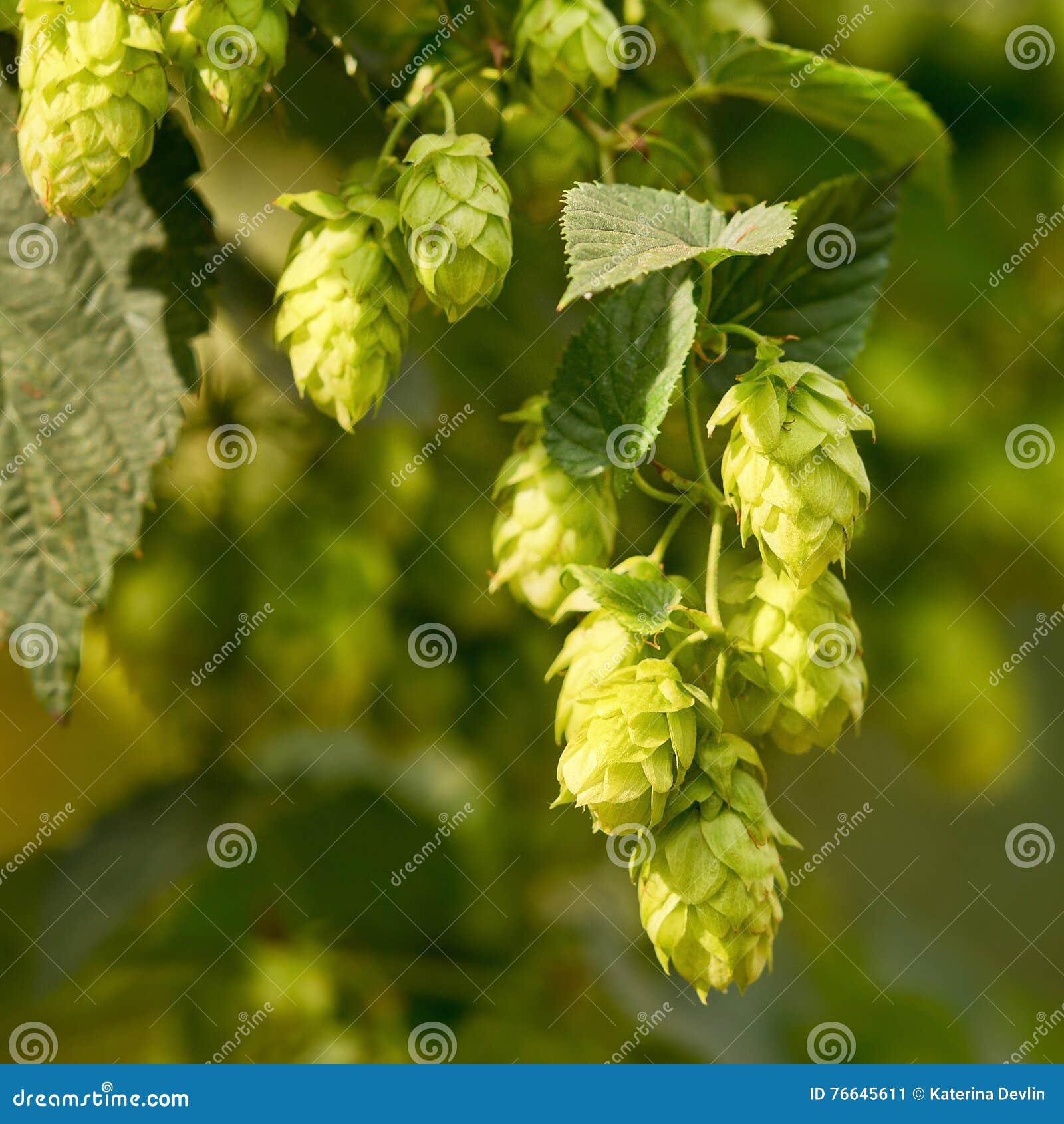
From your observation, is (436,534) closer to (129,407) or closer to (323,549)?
(323,549)

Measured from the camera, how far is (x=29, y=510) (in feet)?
2.28

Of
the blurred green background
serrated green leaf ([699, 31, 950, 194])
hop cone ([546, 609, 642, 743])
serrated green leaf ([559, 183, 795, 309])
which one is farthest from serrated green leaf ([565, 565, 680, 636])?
serrated green leaf ([699, 31, 950, 194])

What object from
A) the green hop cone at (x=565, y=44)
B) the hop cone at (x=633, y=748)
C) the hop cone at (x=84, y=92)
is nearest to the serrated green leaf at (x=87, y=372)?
the hop cone at (x=84, y=92)

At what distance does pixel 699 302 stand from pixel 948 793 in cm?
81

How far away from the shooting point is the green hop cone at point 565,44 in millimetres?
623

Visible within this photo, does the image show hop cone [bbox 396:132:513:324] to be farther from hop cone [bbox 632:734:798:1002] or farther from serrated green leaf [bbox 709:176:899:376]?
hop cone [bbox 632:734:798:1002]

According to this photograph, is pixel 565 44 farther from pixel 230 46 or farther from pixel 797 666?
pixel 797 666

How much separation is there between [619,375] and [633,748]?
228 millimetres

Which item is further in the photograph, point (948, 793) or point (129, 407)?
point (948, 793)

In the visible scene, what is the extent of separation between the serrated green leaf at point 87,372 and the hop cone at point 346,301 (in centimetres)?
14

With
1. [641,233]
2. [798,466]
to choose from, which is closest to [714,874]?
[798,466]

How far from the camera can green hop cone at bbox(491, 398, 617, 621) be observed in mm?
631

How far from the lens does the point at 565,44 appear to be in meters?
0.62

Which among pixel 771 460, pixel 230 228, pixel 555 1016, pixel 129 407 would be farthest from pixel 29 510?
Answer: pixel 555 1016
